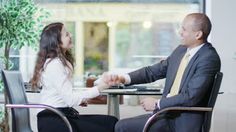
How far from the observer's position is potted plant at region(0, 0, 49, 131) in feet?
13.2

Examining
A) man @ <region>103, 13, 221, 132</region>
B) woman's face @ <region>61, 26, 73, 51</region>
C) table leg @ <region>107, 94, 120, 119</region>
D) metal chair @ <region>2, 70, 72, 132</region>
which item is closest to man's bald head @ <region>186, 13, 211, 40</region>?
man @ <region>103, 13, 221, 132</region>

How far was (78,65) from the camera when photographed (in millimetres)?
5020

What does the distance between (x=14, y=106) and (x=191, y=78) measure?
1.10 m

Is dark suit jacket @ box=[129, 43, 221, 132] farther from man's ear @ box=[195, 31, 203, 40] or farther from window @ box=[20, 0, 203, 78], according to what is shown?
window @ box=[20, 0, 203, 78]

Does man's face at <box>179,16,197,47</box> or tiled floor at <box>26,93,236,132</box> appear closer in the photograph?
man's face at <box>179,16,197,47</box>

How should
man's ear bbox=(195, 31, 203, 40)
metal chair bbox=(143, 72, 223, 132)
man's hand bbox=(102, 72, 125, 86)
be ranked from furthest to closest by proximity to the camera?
man's hand bbox=(102, 72, 125, 86) → man's ear bbox=(195, 31, 203, 40) → metal chair bbox=(143, 72, 223, 132)

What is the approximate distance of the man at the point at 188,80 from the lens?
253 cm

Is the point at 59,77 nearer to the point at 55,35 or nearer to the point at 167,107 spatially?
the point at 55,35

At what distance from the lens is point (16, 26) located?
13.3 ft

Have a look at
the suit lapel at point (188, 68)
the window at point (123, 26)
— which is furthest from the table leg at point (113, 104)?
the window at point (123, 26)

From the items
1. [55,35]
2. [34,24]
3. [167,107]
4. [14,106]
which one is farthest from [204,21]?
[34,24]

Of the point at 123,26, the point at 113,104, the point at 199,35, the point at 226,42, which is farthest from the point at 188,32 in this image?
the point at 123,26

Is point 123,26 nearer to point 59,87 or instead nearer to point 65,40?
point 65,40

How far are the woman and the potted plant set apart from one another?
1.38 meters
